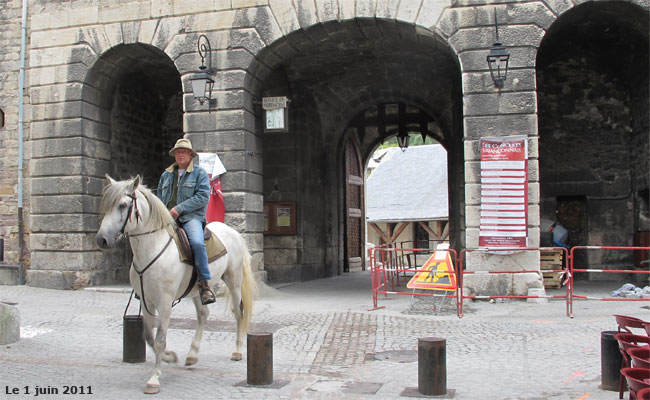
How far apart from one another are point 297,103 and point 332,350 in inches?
341

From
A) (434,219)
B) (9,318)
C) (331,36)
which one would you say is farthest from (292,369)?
(434,219)

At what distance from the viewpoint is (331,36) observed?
10.9 meters

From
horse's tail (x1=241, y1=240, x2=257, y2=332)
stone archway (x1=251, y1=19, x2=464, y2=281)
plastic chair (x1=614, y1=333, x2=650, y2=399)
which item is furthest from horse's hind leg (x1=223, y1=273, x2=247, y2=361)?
stone archway (x1=251, y1=19, x2=464, y2=281)

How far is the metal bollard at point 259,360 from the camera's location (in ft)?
16.5

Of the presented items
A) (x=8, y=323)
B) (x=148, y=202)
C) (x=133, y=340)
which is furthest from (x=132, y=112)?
(x=148, y=202)

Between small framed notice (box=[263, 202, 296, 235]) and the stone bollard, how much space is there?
25.4 ft

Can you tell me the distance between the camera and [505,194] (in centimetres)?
939

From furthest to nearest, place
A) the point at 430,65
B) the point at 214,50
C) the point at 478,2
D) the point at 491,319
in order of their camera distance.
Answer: the point at 430,65 → the point at 214,50 → the point at 478,2 → the point at 491,319

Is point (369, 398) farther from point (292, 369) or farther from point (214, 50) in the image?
point (214, 50)

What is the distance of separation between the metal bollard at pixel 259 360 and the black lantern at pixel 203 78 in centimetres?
607

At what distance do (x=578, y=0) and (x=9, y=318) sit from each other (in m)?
8.67

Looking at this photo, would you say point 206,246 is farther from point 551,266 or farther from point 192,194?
point 551,266

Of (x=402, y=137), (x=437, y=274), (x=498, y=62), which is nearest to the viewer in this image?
(x=437, y=274)

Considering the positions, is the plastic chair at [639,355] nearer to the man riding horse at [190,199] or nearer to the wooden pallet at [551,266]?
the man riding horse at [190,199]
